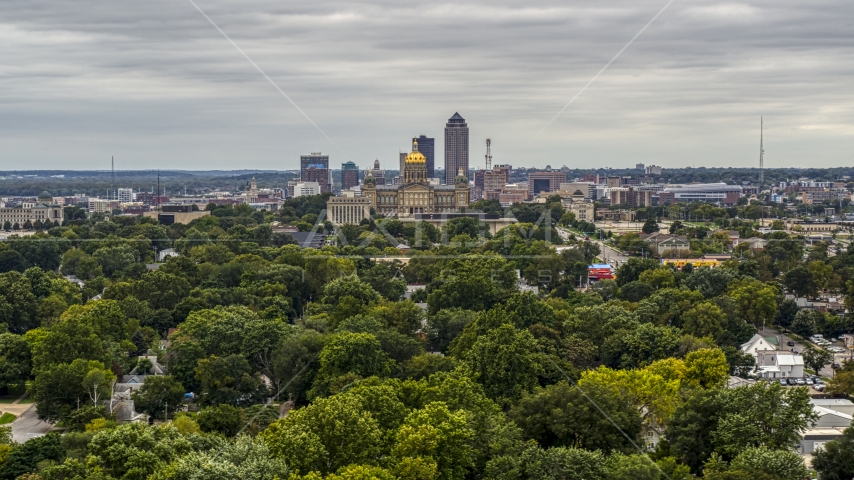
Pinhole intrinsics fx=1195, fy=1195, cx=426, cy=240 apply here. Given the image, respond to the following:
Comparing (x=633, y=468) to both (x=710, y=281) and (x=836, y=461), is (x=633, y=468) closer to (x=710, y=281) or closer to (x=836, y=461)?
(x=836, y=461)

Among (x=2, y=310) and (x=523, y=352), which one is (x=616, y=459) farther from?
(x=2, y=310)

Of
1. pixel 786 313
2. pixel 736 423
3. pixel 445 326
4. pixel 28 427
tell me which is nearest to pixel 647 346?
pixel 445 326

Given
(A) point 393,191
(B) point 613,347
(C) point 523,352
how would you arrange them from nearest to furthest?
(C) point 523,352 < (B) point 613,347 < (A) point 393,191

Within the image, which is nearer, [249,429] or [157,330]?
[249,429]

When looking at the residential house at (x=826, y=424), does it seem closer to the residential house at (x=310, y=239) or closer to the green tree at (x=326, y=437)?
the green tree at (x=326, y=437)


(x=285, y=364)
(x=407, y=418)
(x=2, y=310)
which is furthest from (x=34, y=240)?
(x=407, y=418)

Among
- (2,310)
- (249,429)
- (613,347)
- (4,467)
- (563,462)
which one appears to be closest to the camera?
(563,462)

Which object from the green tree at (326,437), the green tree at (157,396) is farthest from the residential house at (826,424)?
the green tree at (157,396)
